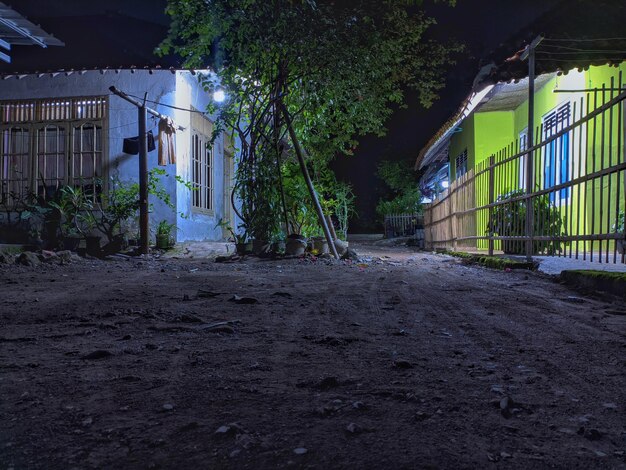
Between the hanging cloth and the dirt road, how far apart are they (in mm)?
6980

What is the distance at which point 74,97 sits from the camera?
1084cm

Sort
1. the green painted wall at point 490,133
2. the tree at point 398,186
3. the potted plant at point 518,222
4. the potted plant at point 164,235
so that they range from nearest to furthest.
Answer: the potted plant at point 518,222 → the potted plant at point 164,235 → the green painted wall at point 490,133 → the tree at point 398,186

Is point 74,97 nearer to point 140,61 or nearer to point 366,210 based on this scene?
point 140,61

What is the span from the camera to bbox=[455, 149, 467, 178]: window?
14219 millimetres

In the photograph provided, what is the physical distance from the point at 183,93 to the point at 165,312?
8996 mm

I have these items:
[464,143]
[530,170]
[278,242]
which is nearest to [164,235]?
[278,242]

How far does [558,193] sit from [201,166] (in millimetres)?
8376

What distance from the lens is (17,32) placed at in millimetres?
9016

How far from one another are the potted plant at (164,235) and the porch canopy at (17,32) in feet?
13.5

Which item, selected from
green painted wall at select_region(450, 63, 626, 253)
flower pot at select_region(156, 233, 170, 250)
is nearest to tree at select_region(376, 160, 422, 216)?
green painted wall at select_region(450, 63, 626, 253)

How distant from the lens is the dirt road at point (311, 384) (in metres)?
1.31

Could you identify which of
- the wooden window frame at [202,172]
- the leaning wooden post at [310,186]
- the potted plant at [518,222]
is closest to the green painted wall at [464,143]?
the potted plant at [518,222]

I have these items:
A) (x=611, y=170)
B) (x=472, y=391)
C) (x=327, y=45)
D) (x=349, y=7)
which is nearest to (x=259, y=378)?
(x=472, y=391)

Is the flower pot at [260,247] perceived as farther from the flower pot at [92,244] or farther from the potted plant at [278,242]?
the flower pot at [92,244]
